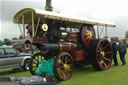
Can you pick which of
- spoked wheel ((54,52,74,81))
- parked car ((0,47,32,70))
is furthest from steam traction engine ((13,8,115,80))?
A: parked car ((0,47,32,70))

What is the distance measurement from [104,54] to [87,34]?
1.41 m

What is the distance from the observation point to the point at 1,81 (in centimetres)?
518

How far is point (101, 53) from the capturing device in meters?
7.18

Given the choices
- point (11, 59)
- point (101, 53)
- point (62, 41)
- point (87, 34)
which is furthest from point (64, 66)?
point (11, 59)

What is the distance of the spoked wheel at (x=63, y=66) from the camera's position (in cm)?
518

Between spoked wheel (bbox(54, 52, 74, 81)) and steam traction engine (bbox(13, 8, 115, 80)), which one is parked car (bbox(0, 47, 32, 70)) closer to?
steam traction engine (bbox(13, 8, 115, 80))

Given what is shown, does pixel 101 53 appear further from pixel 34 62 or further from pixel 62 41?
pixel 34 62

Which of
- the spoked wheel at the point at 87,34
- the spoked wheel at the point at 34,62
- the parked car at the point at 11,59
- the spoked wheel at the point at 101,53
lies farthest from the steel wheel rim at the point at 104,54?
the parked car at the point at 11,59

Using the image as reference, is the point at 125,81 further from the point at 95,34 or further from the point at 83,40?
the point at 95,34

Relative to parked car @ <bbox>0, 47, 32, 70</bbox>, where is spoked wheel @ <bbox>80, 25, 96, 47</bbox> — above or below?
above

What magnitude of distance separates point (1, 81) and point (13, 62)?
249 centimetres

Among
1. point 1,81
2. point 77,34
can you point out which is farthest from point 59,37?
point 1,81

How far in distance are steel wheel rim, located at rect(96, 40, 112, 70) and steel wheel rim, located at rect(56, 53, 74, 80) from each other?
63.0 inches

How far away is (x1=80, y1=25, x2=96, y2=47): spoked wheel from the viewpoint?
22.6 ft
